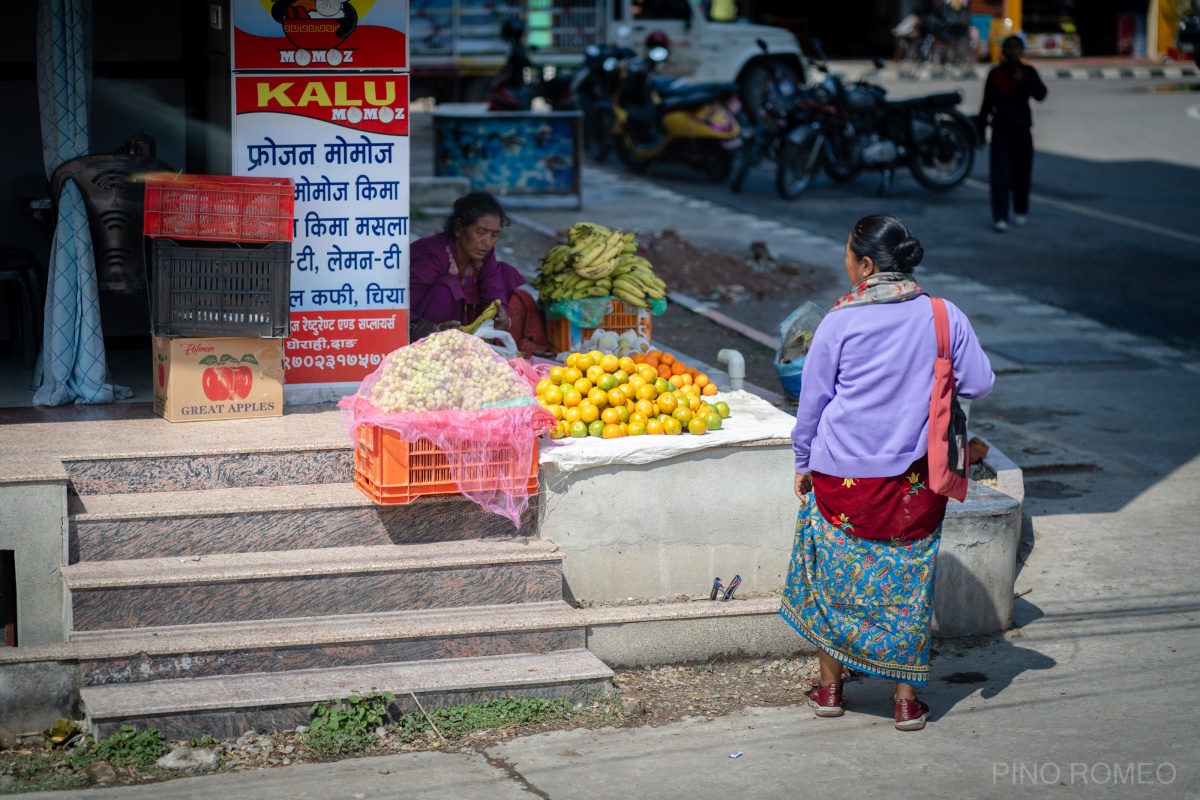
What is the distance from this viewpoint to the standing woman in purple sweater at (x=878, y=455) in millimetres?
4602

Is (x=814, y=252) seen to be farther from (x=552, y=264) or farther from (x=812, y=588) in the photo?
(x=812, y=588)

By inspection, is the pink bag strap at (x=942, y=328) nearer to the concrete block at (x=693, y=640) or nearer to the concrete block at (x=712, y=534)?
the concrete block at (x=712, y=534)

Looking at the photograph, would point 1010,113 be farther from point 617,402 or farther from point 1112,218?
point 617,402

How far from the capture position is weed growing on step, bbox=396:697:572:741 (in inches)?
186

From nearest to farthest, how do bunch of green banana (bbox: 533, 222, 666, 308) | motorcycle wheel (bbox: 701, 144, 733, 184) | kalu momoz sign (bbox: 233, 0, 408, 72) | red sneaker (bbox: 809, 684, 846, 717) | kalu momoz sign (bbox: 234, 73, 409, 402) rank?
red sneaker (bbox: 809, 684, 846, 717) < kalu momoz sign (bbox: 233, 0, 408, 72) < kalu momoz sign (bbox: 234, 73, 409, 402) < bunch of green banana (bbox: 533, 222, 666, 308) < motorcycle wheel (bbox: 701, 144, 733, 184)

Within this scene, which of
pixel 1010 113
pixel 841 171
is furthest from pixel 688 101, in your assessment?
pixel 1010 113

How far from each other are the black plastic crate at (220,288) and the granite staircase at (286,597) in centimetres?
61

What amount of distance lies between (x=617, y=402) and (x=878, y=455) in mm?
1413

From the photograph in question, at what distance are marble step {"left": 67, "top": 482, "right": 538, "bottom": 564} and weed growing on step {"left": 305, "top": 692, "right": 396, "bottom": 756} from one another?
78 centimetres

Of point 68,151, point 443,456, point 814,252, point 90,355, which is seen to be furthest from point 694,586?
point 814,252

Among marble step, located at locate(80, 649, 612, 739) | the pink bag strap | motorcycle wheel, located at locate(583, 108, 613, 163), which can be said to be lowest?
marble step, located at locate(80, 649, 612, 739)

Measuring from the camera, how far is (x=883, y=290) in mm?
4621

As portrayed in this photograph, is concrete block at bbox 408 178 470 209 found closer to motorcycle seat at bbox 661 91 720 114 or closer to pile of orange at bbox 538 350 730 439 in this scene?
motorcycle seat at bbox 661 91 720 114

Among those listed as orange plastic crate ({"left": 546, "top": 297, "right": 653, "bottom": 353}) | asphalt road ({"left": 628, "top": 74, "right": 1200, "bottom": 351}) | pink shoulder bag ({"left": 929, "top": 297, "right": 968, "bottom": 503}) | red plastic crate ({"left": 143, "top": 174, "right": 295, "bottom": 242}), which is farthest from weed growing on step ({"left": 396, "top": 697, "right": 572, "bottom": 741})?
asphalt road ({"left": 628, "top": 74, "right": 1200, "bottom": 351})
